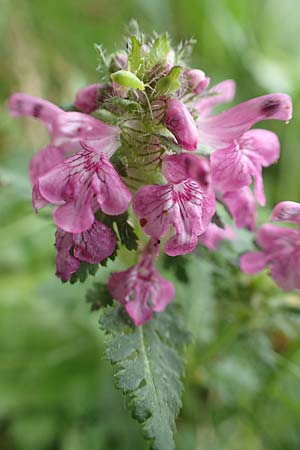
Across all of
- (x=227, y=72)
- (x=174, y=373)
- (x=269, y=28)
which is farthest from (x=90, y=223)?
(x=269, y=28)

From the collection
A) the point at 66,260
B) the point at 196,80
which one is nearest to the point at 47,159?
the point at 66,260

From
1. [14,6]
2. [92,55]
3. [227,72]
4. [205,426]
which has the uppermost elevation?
[14,6]

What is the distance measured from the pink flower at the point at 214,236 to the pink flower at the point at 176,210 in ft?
0.84

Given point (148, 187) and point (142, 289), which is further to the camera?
point (142, 289)

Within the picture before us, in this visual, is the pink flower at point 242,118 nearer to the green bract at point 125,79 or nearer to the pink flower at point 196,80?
the pink flower at point 196,80

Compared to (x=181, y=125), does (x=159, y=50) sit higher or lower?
higher

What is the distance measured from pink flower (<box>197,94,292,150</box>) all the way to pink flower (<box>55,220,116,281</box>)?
358 mm

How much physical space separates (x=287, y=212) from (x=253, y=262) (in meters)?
0.22

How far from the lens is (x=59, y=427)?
2195 millimetres

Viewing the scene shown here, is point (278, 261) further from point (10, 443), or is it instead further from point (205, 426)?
point (10, 443)

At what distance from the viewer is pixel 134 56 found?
3.98ft

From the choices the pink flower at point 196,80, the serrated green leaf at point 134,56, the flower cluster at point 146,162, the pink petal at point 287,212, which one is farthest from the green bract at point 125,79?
the pink petal at point 287,212

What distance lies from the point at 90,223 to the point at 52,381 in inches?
52.7

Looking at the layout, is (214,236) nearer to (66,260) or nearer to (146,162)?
(146,162)
